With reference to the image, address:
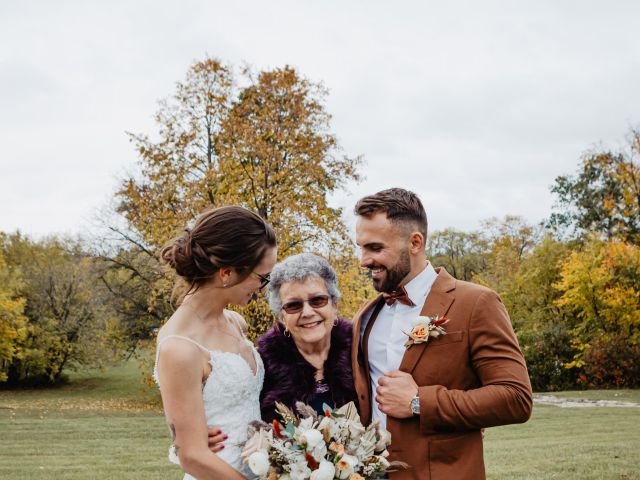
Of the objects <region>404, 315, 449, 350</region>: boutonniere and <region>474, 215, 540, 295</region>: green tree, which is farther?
<region>474, 215, 540, 295</region>: green tree

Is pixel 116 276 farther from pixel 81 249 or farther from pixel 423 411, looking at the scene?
pixel 423 411

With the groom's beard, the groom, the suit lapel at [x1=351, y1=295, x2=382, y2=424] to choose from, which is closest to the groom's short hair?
the groom

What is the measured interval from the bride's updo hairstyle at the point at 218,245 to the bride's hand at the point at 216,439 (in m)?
0.83

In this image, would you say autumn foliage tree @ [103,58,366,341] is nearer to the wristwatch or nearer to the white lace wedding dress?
the white lace wedding dress

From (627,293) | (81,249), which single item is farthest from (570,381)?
(81,249)

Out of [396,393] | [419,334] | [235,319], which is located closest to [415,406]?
[396,393]

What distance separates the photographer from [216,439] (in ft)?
11.1

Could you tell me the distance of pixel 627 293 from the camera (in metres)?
27.2

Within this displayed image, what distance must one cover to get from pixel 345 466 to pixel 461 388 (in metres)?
0.79

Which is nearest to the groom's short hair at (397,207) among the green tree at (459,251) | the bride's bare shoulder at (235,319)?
the bride's bare shoulder at (235,319)

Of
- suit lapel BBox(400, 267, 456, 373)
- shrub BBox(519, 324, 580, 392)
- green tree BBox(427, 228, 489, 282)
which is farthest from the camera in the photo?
green tree BBox(427, 228, 489, 282)

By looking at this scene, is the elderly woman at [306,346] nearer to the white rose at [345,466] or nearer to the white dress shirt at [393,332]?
the white dress shirt at [393,332]

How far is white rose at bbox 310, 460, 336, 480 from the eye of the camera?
299cm

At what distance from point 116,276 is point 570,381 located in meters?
21.1
